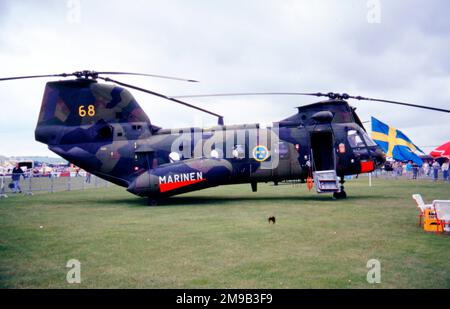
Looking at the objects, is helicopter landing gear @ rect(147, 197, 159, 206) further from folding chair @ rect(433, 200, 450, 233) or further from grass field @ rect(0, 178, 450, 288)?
folding chair @ rect(433, 200, 450, 233)

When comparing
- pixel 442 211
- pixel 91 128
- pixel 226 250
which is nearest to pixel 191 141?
pixel 91 128

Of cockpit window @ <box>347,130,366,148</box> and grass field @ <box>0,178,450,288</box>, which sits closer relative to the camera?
grass field @ <box>0,178,450,288</box>

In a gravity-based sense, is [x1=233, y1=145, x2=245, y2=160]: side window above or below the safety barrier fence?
above

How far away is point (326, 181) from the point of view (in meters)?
17.5

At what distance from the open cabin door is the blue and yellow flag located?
8533 mm

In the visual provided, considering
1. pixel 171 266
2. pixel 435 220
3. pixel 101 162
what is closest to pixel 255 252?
pixel 171 266

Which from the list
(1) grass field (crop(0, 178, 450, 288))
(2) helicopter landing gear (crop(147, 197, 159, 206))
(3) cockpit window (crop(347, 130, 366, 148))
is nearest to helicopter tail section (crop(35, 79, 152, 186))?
(2) helicopter landing gear (crop(147, 197, 159, 206))

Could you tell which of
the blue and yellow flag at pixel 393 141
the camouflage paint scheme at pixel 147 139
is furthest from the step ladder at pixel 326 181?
the blue and yellow flag at pixel 393 141

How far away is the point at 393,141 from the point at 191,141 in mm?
15881

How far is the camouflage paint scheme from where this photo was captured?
18.4 meters

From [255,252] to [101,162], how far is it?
1328 centimetres

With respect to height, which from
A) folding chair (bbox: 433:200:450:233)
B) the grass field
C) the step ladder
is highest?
the step ladder

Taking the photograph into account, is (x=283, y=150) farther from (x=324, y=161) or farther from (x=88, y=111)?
(x=88, y=111)

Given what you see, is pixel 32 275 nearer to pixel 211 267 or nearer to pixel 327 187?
pixel 211 267
